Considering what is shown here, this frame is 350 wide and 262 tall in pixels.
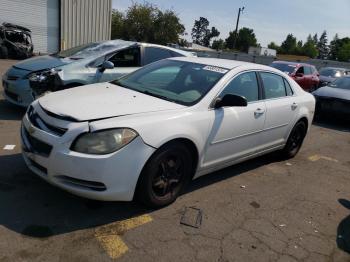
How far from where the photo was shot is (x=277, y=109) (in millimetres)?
5195

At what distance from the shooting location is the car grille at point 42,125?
332cm

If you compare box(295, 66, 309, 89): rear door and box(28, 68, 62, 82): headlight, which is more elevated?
box(28, 68, 62, 82): headlight

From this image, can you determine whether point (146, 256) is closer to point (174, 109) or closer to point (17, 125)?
point (174, 109)

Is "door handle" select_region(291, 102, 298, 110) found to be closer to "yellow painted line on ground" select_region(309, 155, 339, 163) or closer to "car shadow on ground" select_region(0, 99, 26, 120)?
"yellow painted line on ground" select_region(309, 155, 339, 163)

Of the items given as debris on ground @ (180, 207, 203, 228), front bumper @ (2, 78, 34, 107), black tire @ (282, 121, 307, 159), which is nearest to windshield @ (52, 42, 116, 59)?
front bumper @ (2, 78, 34, 107)

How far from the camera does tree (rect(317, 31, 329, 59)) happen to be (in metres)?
148

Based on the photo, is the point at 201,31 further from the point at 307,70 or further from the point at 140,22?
the point at 307,70

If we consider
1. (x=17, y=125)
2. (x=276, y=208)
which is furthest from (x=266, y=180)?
(x=17, y=125)

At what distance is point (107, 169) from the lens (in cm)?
321

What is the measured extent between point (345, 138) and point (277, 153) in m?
3.41

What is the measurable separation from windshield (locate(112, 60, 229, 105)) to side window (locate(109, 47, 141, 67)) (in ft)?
7.67

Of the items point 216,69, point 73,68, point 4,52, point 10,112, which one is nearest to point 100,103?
point 216,69

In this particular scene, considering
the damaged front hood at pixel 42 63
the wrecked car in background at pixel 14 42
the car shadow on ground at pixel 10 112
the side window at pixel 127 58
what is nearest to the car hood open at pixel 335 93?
the side window at pixel 127 58

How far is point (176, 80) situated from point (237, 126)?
0.93 metres
